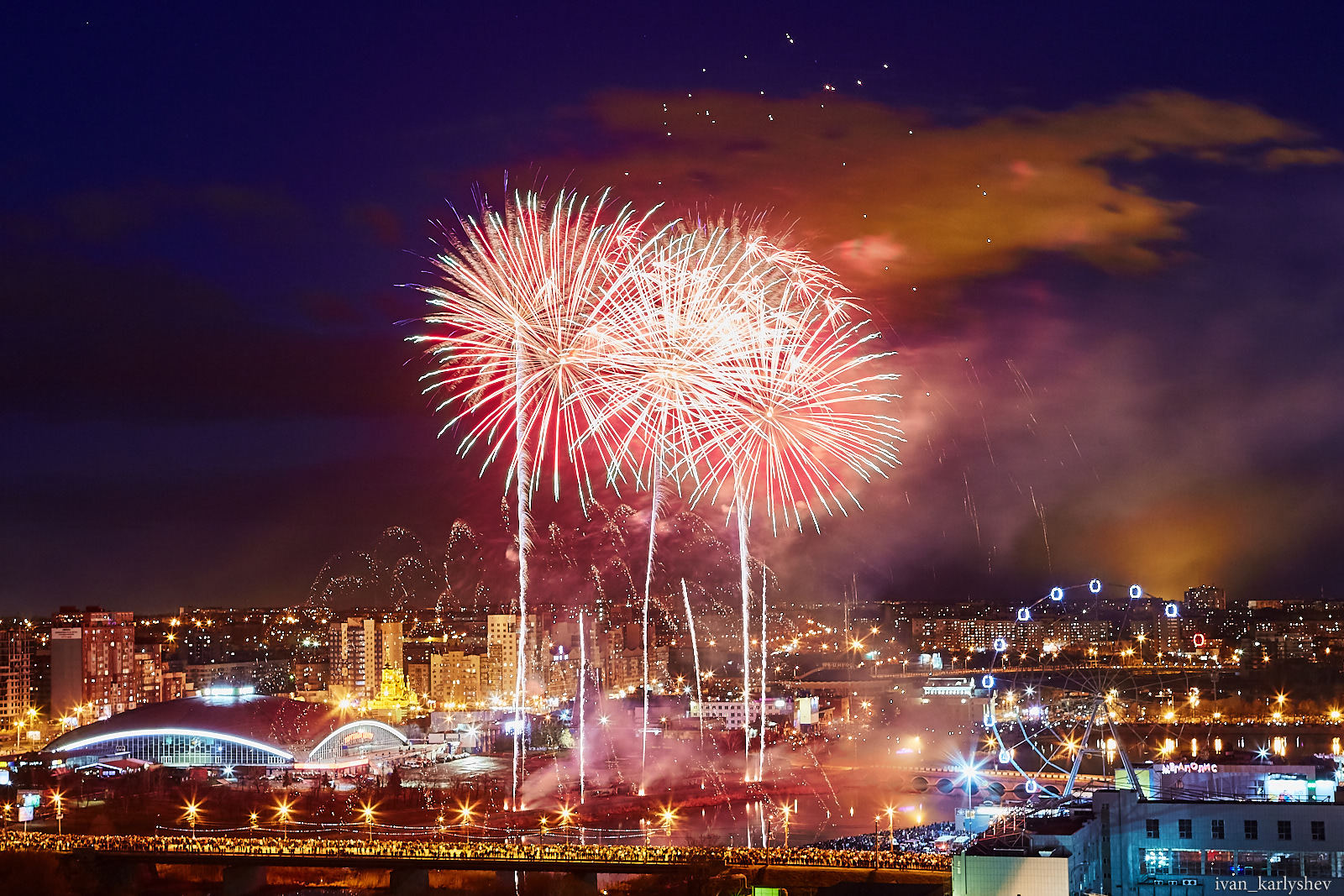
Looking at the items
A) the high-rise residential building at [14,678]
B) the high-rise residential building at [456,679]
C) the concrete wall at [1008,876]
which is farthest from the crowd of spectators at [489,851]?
the high-rise residential building at [456,679]

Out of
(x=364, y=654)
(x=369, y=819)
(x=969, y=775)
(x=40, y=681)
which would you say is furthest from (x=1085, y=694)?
(x=40, y=681)

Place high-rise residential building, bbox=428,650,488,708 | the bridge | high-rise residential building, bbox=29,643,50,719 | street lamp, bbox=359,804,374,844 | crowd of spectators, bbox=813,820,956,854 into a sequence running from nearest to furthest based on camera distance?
the bridge
crowd of spectators, bbox=813,820,956,854
street lamp, bbox=359,804,374,844
high-rise residential building, bbox=29,643,50,719
high-rise residential building, bbox=428,650,488,708

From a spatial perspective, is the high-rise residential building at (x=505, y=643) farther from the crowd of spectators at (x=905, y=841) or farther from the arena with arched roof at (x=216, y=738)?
the crowd of spectators at (x=905, y=841)

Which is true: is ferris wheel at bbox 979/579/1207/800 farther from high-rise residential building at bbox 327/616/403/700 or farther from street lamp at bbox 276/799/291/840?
high-rise residential building at bbox 327/616/403/700

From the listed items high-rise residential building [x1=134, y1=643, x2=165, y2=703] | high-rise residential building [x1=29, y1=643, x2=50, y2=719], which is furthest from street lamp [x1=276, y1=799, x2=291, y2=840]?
high-rise residential building [x1=29, y1=643, x2=50, y2=719]

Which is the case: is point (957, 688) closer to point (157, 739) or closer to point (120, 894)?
point (157, 739)

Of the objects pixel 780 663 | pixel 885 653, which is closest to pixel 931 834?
pixel 780 663
